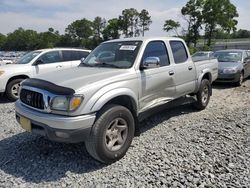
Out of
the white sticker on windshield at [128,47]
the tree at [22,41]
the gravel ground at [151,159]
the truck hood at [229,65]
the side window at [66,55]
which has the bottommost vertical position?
the gravel ground at [151,159]

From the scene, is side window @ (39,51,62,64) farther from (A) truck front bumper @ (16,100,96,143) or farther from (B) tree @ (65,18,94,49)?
(B) tree @ (65,18,94,49)

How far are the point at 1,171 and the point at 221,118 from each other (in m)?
4.44

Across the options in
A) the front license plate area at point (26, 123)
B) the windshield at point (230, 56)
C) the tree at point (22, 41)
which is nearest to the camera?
the front license plate area at point (26, 123)

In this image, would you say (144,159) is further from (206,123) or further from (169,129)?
(206,123)

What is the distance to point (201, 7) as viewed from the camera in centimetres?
4128

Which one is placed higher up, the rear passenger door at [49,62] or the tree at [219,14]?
the tree at [219,14]

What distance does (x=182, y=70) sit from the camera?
5258 mm

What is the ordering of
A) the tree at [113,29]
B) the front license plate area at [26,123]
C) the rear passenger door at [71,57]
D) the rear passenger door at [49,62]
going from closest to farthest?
the front license plate area at [26,123]
the rear passenger door at [49,62]
the rear passenger door at [71,57]
the tree at [113,29]

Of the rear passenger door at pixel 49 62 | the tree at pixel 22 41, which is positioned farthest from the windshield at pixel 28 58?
the tree at pixel 22 41

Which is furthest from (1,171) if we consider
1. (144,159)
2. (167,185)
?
(167,185)

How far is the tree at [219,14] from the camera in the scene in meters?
40.1

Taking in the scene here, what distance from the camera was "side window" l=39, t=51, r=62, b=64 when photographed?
333 inches

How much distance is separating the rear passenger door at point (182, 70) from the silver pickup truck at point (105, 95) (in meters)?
0.04

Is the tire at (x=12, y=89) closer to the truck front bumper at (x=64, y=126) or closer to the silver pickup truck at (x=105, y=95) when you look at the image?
the silver pickup truck at (x=105, y=95)
